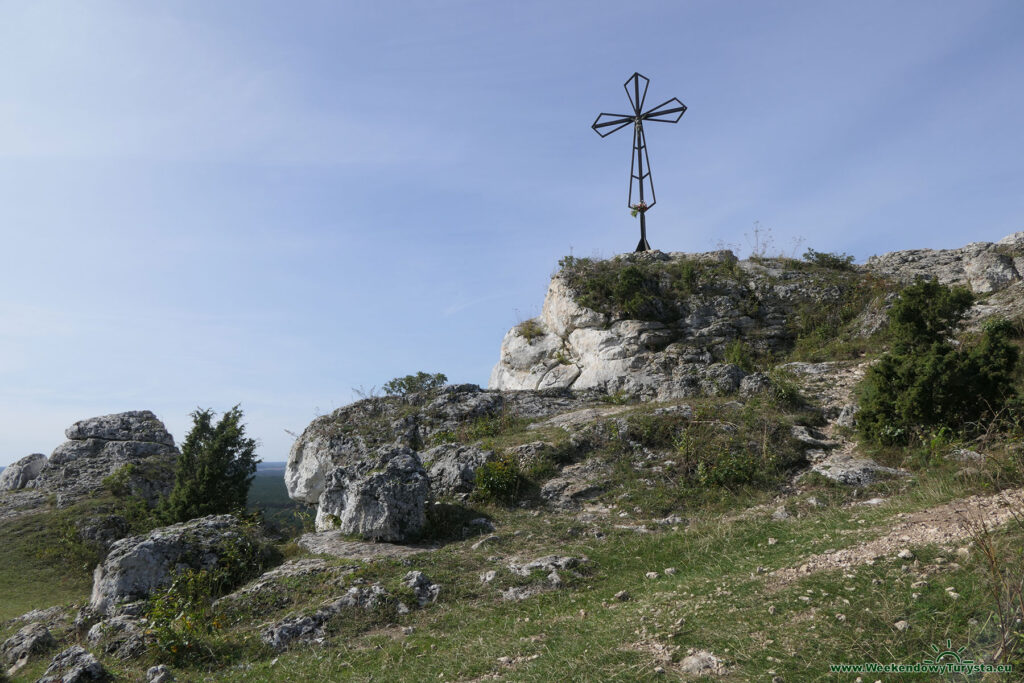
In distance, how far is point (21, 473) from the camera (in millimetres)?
27891

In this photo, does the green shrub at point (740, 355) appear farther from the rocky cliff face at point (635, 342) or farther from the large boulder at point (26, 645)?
the large boulder at point (26, 645)

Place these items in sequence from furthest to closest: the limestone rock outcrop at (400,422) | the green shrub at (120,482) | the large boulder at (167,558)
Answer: the green shrub at (120,482) → the limestone rock outcrop at (400,422) → the large boulder at (167,558)

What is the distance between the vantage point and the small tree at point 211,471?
18594 millimetres

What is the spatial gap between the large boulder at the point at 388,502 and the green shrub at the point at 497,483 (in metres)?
1.70

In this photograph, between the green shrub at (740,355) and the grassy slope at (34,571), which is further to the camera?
the green shrub at (740,355)

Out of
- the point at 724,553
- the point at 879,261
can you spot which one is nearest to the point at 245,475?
the point at 724,553

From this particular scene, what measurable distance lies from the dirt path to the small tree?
1765 centimetres

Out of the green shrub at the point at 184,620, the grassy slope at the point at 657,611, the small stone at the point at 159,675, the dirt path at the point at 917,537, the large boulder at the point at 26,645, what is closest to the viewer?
the grassy slope at the point at 657,611

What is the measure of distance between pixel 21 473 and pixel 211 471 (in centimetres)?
1708

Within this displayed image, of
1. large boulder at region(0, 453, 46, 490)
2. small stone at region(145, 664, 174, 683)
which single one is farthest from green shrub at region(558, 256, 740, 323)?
large boulder at region(0, 453, 46, 490)

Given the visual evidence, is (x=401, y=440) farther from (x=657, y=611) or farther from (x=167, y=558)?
(x=657, y=611)

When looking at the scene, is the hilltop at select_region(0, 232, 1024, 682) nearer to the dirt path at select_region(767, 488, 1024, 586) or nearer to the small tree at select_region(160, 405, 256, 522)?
the dirt path at select_region(767, 488, 1024, 586)

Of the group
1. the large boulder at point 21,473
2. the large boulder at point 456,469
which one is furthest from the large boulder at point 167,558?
the large boulder at point 21,473

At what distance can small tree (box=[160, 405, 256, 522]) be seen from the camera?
61.0 feet
